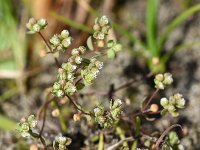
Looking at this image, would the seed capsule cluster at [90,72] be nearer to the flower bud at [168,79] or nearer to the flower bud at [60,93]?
the flower bud at [60,93]

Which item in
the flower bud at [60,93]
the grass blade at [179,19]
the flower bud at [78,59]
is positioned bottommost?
the flower bud at [60,93]

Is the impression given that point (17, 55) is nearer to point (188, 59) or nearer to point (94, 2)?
point (94, 2)

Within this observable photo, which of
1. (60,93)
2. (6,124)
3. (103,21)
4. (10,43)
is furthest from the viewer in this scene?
(10,43)

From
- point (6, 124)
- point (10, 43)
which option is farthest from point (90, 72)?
point (10, 43)

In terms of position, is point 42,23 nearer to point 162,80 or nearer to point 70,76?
point 70,76

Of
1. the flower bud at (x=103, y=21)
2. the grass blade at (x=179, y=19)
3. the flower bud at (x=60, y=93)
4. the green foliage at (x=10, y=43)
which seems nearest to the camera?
the flower bud at (x=60, y=93)

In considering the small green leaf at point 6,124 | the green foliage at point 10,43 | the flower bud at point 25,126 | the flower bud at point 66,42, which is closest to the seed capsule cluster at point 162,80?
the flower bud at point 66,42

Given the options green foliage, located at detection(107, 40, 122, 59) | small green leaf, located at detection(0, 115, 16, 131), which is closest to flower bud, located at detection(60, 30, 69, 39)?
green foliage, located at detection(107, 40, 122, 59)

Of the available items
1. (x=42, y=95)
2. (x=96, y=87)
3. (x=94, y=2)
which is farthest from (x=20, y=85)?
(x=94, y=2)

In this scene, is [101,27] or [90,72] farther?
[101,27]

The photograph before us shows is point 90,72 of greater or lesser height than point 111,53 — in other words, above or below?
below
